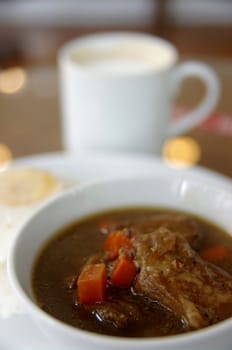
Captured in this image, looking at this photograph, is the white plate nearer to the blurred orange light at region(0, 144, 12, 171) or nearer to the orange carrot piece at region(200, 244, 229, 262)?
the blurred orange light at region(0, 144, 12, 171)

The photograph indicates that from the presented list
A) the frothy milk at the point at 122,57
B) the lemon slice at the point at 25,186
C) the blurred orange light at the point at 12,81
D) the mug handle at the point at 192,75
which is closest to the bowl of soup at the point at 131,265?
the lemon slice at the point at 25,186

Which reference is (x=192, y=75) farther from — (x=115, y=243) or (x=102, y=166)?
(x=115, y=243)

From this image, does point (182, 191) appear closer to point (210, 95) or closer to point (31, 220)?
point (31, 220)

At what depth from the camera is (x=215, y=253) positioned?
133 cm

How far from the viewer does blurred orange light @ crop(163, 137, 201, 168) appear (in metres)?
1.98

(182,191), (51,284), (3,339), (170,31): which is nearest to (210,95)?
(182,191)

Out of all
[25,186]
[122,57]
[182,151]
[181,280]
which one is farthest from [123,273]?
[122,57]

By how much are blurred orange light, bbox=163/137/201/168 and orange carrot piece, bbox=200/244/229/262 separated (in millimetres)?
603

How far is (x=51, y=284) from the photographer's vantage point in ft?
4.09

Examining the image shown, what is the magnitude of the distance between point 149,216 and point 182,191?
11cm

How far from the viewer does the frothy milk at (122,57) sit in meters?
2.05

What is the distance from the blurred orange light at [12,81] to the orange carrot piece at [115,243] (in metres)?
1.21

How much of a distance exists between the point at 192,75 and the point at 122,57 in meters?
0.28

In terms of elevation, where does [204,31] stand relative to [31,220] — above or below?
Answer: below
